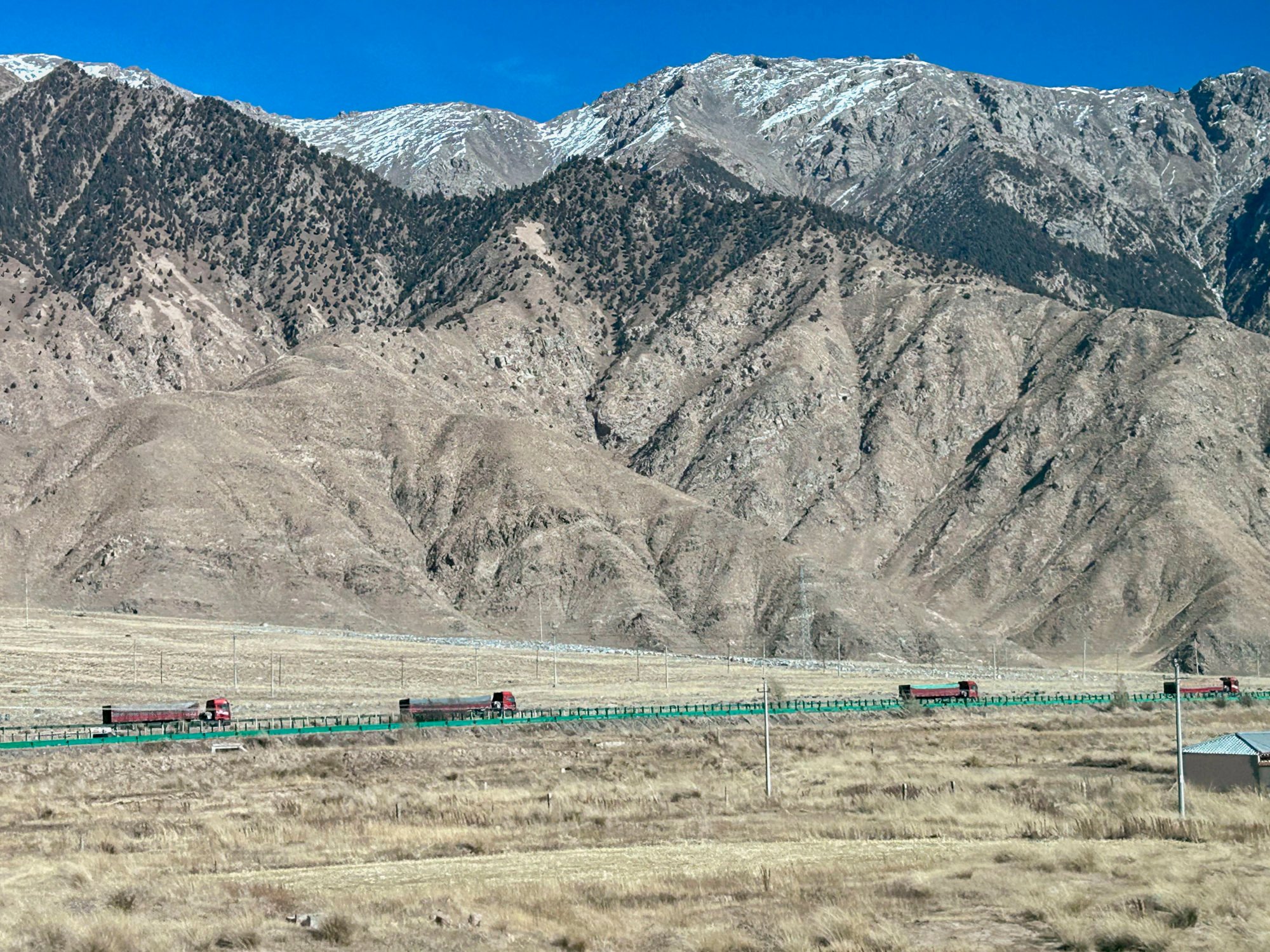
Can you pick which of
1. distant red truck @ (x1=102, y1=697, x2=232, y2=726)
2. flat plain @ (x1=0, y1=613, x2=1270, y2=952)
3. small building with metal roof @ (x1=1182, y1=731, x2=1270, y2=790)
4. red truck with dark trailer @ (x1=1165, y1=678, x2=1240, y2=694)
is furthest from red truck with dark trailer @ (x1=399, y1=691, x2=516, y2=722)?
red truck with dark trailer @ (x1=1165, y1=678, x2=1240, y2=694)

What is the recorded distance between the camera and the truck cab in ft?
256

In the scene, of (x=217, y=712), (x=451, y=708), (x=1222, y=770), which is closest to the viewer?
(x=1222, y=770)

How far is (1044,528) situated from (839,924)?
168331mm

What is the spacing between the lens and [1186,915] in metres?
27.3

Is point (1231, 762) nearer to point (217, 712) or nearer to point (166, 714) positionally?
point (217, 712)

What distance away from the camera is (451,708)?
84750 millimetres

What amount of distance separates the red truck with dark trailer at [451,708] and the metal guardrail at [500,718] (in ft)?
1.59

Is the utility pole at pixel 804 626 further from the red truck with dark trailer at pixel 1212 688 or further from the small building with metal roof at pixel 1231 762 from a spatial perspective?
the small building with metal roof at pixel 1231 762

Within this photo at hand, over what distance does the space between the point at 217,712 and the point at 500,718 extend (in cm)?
1395

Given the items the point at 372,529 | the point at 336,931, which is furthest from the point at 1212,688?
the point at 336,931

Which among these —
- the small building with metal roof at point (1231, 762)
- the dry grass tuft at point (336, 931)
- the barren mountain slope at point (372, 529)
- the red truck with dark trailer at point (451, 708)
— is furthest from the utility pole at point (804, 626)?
the dry grass tuft at point (336, 931)

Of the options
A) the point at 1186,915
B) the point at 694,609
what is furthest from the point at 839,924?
the point at 694,609

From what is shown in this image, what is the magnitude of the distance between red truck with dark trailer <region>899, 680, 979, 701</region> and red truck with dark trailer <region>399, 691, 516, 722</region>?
86.9 feet

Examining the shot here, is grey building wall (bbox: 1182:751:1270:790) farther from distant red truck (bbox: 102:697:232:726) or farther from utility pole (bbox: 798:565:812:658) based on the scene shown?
utility pole (bbox: 798:565:812:658)
